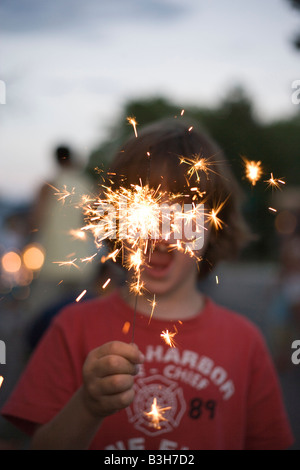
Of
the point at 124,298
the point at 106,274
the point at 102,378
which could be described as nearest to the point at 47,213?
the point at 106,274

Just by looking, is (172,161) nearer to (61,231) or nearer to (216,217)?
(216,217)

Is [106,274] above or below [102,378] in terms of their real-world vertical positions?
above

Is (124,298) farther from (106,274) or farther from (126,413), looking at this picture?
(106,274)

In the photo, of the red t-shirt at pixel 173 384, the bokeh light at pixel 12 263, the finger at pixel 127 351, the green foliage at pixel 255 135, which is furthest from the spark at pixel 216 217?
the green foliage at pixel 255 135

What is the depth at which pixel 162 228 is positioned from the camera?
114 cm

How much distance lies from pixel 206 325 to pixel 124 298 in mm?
213

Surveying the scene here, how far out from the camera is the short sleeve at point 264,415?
1.18 metres

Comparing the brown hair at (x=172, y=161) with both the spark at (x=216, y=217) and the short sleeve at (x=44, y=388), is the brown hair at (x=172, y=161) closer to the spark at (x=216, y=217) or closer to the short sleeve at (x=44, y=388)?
the spark at (x=216, y=217)

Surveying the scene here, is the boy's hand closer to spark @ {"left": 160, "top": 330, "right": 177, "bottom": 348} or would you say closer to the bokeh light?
spark @ {"left": 160, "top": 330, "right": 177, "bottom": 348}

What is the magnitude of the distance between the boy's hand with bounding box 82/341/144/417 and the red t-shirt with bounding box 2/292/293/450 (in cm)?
23

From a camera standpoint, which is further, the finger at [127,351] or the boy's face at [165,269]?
the boy's face at [165,269]

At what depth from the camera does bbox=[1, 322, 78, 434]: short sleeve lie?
43.6 inches

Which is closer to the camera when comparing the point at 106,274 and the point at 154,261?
the point at 154,261

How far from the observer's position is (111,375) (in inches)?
33.4
